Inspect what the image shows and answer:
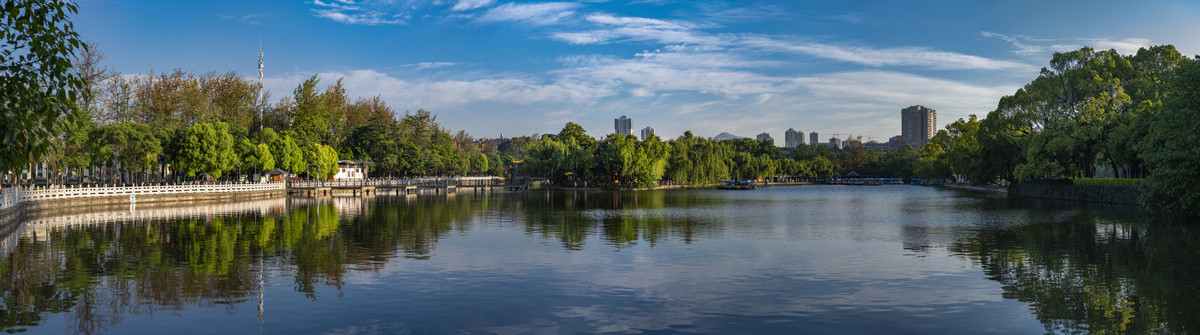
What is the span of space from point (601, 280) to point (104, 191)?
4526cm

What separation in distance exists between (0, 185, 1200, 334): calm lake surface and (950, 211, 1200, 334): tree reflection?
7cm

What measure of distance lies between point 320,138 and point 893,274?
10103 centimetres

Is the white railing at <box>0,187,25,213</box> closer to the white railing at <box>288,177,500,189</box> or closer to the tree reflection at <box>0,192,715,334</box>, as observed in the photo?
the tree reflection at <box>0,192,715,334</box>

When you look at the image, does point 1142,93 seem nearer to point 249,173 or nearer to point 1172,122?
point 1172,122

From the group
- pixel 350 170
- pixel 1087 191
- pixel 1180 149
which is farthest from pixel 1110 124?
pixel 350 170

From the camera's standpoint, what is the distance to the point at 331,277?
1811 cm

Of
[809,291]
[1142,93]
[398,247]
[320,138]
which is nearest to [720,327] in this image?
[809,291]

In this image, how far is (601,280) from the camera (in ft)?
58.4

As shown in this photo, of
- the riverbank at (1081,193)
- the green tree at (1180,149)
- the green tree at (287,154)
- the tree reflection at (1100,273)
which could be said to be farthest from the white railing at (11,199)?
the riverbank at (1081,193)

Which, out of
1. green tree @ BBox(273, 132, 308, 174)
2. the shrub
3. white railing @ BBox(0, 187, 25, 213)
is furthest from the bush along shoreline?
green tree @ BBox(273, 132, 308, 174)

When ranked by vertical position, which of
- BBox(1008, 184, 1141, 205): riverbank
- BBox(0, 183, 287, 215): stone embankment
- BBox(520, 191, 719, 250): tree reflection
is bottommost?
BBox(520, 191, 719, 250): tree reflection

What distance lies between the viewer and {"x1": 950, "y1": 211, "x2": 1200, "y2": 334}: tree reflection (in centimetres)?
1273

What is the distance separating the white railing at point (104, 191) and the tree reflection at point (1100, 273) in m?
35.9

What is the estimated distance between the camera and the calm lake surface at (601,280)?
12.8 m
